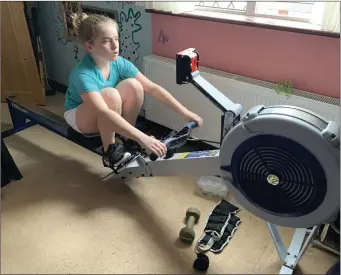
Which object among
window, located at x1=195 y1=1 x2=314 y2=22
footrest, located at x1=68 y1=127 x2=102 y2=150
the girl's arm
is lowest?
footrest, located at x1=68 y1=127 x2=102 y2=150

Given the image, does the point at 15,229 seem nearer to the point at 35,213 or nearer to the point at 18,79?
the point at 35,213

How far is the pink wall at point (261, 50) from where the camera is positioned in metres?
1.70

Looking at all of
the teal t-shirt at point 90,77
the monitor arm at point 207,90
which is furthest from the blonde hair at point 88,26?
the monitor arm at point 207,90

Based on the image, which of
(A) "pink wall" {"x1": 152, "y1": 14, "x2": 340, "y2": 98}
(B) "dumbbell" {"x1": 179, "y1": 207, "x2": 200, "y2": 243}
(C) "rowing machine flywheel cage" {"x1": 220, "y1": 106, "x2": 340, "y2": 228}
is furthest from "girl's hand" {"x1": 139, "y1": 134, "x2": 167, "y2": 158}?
(A) "pink wall" {"x1": 152, "y1": 14, "x2": 340, "y2": 98}

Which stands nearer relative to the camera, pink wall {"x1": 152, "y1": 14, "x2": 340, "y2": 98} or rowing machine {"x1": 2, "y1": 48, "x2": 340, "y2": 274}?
rowing machine {"x1": 2, "y1": 48, "x2": 340, "y2": 274}

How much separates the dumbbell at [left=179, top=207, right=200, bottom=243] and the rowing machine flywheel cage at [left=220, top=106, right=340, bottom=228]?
339mm

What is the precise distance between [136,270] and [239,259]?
437 millimetres

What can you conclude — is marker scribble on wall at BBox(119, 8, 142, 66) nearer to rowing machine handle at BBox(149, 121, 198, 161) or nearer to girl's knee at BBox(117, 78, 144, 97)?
girl's knee at BBox(117, 78, 144, 97)

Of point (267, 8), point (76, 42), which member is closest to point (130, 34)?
point (76, 42)

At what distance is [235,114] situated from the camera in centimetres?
137

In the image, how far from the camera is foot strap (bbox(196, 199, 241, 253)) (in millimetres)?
1552

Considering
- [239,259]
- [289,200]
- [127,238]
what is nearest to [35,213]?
[127,238]

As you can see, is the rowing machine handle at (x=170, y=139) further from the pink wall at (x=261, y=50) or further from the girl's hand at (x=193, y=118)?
the pink wall at (x=261, y=50)

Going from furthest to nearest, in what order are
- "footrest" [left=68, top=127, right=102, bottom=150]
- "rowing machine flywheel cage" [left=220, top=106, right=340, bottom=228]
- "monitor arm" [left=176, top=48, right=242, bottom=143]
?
"footrest" [left=68, top=127, right=102, bottom=150] < "monitor arm" [left=176, top=48, right=242, bottom=143] < "rowing machine flywheel cage" [left=220, top=106, right=340, bottom=228]
